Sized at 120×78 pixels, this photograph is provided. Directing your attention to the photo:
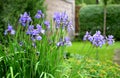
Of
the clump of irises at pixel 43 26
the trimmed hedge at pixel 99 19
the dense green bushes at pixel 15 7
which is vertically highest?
the dense green bushes at pixel 15 7

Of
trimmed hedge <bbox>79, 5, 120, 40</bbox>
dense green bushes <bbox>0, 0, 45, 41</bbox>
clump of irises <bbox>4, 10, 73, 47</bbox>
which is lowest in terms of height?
trimmed hedge <bbox>79, 5, 120, 40</bbox>

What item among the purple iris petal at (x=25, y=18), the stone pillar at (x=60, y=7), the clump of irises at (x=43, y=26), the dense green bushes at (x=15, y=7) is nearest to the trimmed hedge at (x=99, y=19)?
the stone pillar at (x=60, y=7)

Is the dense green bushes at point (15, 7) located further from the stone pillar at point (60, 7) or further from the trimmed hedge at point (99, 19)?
the trimmed hedge at point (99, 19)

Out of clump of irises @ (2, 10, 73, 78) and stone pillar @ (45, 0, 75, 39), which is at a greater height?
stone pillar @ (45, 0, 75, 39)

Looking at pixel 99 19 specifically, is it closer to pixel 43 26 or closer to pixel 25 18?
pixel 43 26

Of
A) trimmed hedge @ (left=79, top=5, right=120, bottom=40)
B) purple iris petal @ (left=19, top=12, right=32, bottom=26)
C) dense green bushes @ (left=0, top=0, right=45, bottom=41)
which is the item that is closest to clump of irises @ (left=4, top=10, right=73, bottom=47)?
purple iris petal @ (left=19, top=12, right=32, bottom=26)

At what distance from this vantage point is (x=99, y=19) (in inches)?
703

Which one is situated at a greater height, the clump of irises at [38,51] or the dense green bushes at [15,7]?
the dense green bushes at [15,7]

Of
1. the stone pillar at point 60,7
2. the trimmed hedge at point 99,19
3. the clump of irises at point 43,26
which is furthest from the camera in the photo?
the trimmed hedge at point 99,19

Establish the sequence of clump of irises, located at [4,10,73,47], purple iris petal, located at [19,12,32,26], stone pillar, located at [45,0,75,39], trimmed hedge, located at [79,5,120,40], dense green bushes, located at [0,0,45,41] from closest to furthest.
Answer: clump of irises, located at [4,10,73,47] < purple iris petal, located at [19,12,32,26] < dense green bushes, located at [0,0,45,41] < stone pillar, located at [45,0,75,39] < trimmed hedge, located at [79,5,120,40]

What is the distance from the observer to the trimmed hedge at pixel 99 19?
1763cm

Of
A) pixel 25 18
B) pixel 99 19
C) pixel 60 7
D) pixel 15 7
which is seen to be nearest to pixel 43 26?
pixel 25 18

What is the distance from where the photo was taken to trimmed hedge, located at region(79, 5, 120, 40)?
17.6 m

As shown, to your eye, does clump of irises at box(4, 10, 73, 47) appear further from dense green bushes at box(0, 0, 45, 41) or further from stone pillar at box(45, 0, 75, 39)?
stone pillar at box(45, 0, 75, 39)
